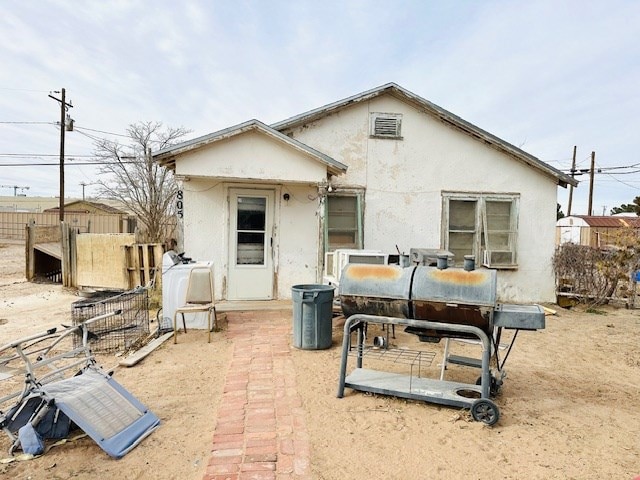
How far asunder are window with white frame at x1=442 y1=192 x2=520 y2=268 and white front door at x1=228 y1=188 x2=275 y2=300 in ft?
13.2

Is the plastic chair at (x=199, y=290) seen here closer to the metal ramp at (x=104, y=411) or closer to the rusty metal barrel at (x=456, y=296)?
the metal ramp at (x=104, y=411)

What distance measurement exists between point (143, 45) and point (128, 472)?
11668mm

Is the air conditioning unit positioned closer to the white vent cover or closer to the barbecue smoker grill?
the barbecue smoker grill

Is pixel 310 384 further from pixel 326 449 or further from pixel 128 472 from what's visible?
pixel 128 472

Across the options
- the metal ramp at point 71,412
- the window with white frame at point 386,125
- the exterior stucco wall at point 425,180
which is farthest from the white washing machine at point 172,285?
the window with white frame at point 386,125

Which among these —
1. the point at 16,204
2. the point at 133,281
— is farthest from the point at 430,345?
the point at 16,204

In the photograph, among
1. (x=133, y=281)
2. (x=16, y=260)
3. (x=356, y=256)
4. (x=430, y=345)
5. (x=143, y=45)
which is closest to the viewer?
(x=430, y=345)

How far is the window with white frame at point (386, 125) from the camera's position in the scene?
29.7 ft

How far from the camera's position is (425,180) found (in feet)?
30.2

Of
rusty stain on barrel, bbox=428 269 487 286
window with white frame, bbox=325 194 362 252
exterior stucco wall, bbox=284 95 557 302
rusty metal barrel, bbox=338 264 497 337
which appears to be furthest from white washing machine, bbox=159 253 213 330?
exterior stucco wall, bbox=284 95 557 302

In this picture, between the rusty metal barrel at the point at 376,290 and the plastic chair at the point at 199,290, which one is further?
the plastic chair at the point at 199,290

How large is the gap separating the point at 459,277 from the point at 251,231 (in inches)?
211

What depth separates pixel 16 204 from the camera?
6575cm

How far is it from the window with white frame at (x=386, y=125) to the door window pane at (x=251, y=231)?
298 cm
